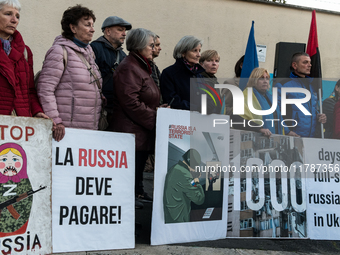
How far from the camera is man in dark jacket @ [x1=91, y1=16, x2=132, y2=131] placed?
4.23m

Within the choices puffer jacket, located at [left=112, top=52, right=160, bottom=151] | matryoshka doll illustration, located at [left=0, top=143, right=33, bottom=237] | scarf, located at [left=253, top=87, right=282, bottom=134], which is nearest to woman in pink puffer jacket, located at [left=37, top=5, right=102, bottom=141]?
puffer jacket, located at [left=112, top=52, right=160, bottom=151]

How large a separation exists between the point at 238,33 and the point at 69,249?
329 inches

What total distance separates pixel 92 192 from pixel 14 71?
3.90 feet

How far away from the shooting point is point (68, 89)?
11.2ft

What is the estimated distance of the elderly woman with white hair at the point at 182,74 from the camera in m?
4.08

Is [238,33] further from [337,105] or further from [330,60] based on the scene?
[337,105]

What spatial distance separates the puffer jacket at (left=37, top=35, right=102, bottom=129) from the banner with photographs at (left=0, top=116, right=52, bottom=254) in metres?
0.24

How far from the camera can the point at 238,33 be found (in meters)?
10.2

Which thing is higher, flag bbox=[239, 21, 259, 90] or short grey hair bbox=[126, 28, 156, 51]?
flag bbox=[239, 21, 259, 90]

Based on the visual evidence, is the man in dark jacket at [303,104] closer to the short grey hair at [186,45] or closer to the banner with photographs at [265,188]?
the banner with photographs at [265,188]

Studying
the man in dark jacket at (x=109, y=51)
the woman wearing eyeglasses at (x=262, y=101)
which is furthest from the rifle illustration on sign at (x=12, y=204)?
the woman wearing eyeglasses at (x=262, y=101)

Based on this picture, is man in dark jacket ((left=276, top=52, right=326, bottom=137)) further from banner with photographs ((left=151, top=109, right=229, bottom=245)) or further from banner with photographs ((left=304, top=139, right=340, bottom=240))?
banner with photographs ((left=151, top=109, right=229, bottom=245))

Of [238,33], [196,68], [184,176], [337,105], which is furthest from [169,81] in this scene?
[238,33]

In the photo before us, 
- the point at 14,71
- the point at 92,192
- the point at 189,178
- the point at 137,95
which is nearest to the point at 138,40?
the point at 137,95
